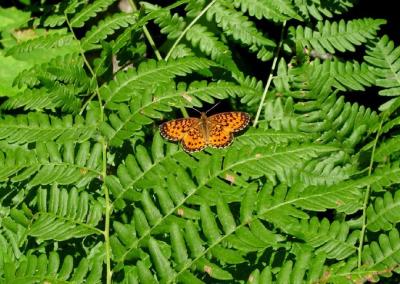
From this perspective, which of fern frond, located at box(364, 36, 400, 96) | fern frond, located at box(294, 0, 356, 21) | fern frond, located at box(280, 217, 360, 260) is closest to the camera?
fern frond, located at box(280, 217, 360, 260)

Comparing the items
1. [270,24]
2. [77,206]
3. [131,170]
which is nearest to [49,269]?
[77,206]

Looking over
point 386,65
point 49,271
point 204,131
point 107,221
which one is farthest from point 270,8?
point 49,271

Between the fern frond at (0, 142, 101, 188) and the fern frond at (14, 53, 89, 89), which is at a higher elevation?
the fern frond at (14, 53, 89, 89)

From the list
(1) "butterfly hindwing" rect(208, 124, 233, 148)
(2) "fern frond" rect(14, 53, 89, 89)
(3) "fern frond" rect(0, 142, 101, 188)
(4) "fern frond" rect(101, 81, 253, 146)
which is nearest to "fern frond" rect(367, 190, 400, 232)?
(1) "butterfly hindwing" rect(208, 124, 233, 148)

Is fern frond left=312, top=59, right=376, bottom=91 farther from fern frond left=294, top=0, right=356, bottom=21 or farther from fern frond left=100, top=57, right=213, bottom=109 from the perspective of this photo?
fern frond left=100, top=57, right=213, bottom=109

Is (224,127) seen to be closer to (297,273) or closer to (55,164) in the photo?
(55,164)

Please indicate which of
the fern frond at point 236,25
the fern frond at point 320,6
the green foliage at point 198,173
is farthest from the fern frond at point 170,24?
the fern frond at point 320,6
